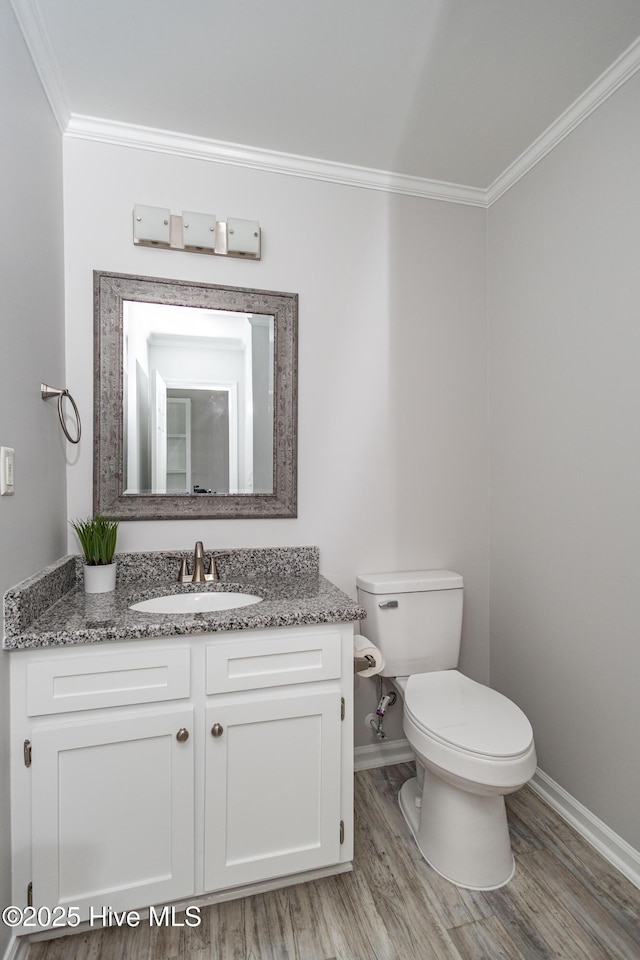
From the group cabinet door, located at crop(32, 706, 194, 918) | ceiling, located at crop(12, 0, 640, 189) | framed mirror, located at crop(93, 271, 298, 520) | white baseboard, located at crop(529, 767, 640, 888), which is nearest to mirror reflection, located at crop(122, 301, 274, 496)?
framed mirror, located at crop(93, 271, 298, 520)

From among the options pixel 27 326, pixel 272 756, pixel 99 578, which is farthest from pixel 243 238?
pixel 272 756

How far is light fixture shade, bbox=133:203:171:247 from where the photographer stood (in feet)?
5.61

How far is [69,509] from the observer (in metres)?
1.70

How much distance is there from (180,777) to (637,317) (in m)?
1.85

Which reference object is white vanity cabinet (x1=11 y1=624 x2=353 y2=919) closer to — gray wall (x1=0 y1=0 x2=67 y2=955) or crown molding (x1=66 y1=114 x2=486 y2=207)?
gray wall (x1=0 y1=0 x2=67 y2=955)

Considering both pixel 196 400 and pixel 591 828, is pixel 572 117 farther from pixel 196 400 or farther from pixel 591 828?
pixel 591 828

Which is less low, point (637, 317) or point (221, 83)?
point (221, 83)

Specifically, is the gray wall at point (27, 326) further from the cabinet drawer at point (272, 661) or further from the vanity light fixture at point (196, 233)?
the cabinet drawer at point (272, 661)

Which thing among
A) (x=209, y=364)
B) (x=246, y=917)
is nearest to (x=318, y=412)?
(x=209, y=364)

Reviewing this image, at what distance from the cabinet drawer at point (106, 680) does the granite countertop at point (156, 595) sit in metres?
0.06

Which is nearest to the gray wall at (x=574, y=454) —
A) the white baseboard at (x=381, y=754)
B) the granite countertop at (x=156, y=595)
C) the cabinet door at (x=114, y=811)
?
the white baseboard at (x=381, y=754)

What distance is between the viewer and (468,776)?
4.40 feet

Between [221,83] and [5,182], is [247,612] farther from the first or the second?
[221,83]

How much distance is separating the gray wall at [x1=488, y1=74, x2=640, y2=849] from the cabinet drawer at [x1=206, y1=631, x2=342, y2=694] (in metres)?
0.89
